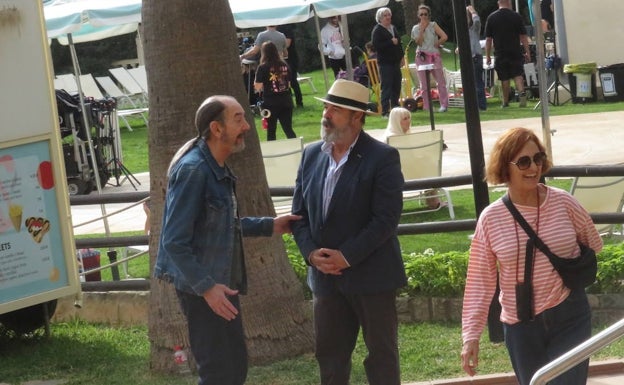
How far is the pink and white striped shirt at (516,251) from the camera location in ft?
16.6

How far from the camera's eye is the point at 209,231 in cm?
563

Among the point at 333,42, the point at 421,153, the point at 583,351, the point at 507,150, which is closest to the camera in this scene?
the point at 583,351

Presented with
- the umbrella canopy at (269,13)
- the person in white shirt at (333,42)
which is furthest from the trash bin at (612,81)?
the person in white shirt at (333,42)

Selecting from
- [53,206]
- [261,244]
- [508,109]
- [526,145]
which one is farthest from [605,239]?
[508,109]

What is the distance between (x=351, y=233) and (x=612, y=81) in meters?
16.1

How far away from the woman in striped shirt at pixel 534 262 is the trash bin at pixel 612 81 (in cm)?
1640

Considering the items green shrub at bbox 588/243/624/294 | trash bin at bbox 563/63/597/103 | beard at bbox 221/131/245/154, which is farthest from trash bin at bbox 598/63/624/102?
beard at bbox 221/131/245/154

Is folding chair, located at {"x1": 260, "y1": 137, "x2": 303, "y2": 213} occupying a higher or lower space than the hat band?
lower

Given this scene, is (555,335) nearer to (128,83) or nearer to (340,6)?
(340,6)

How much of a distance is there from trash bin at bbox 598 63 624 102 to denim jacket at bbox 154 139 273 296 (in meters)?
16.3

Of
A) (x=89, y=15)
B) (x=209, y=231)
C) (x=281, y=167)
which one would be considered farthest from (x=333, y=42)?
(x=209, y=231)

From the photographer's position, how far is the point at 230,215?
5684mm

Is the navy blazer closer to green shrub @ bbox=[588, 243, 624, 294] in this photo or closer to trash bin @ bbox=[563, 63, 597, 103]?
green shrub @ bbox=[588, 243, 624, 294]

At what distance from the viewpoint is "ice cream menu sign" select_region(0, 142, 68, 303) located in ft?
27.1
